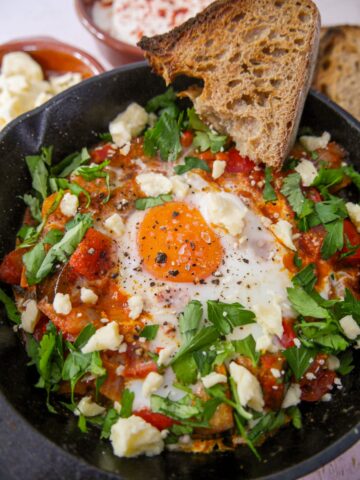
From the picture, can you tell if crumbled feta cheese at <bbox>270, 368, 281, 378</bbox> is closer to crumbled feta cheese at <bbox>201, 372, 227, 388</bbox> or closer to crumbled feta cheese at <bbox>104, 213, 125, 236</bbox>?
crumbled feta cheese at <bbox>201, 372, 227, 388</bbox>

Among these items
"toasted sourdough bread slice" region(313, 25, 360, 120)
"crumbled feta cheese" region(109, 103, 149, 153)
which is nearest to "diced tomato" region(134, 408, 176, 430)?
"crumbled feta cheese" region(109, 103, 149, 153)

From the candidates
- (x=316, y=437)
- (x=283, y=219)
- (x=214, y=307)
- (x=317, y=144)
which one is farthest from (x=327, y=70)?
(x=316, y=437)

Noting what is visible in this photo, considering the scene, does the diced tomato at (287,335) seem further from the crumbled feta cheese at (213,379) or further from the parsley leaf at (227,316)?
the crumbled feta cheese at (213,379)

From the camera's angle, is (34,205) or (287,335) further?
(34,205)

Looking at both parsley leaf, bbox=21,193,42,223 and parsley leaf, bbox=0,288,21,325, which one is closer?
parsley leaf, bbox=0,288,21,325

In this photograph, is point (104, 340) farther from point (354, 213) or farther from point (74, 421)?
point (354, 213)

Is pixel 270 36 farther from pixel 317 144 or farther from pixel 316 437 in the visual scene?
pixel 316 437

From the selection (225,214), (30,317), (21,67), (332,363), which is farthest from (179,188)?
(21,67)

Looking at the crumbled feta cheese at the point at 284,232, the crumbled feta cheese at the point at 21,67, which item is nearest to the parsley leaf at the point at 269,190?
the crumbled feta cheese at the point at 284,232
